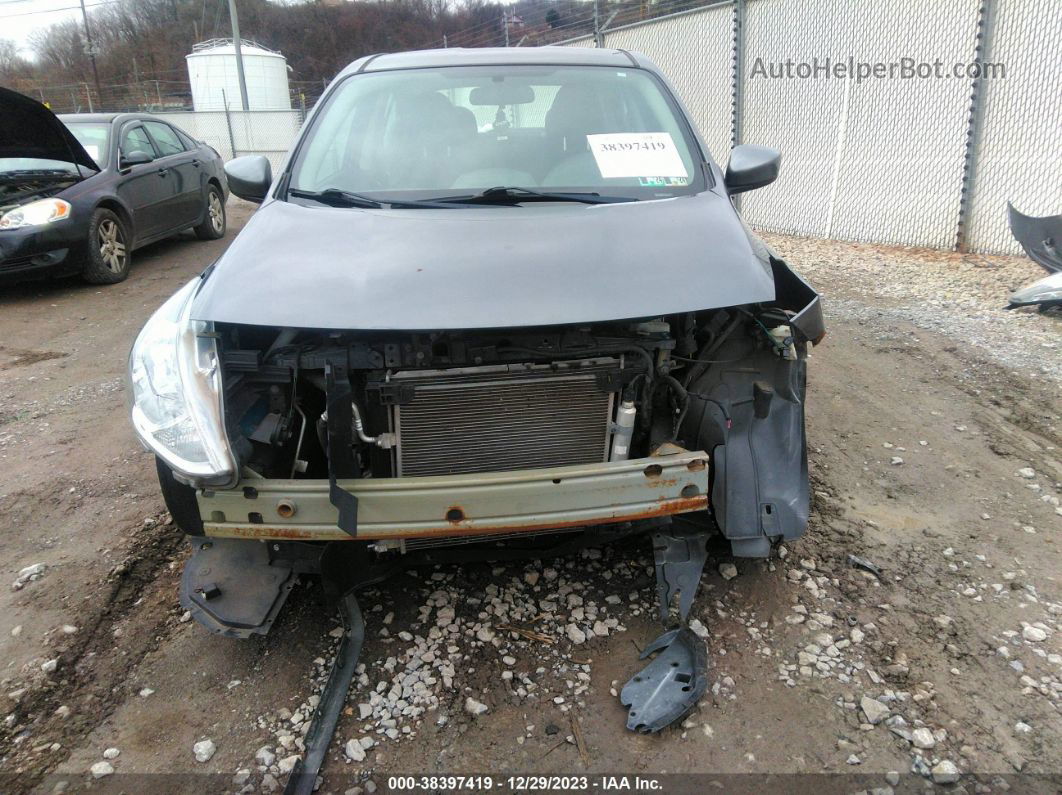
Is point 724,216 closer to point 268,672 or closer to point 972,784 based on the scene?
point 972,784

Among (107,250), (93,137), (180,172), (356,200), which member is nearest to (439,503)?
(356,200)

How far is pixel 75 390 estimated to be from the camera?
5.09 meters

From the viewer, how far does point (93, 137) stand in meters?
7.94

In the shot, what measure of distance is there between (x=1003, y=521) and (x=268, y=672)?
3.02m

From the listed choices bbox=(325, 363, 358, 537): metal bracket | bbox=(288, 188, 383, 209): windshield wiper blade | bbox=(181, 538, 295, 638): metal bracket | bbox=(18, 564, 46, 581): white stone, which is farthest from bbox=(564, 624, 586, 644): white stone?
bbox=(18, 564, 46, 581): white stone

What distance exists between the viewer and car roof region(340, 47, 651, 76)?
3705 millimetres

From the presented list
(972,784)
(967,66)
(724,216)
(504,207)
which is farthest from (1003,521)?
(967,66)

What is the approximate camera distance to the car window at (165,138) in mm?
8773

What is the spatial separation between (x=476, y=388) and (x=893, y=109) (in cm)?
774

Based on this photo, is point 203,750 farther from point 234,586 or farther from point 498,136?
point 498,136

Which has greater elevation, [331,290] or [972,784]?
[331,290]

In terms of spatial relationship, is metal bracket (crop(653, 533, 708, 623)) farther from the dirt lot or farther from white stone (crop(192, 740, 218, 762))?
white stone (crop(192, 740, 218, 762))

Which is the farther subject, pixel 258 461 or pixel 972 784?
pixel 258 461

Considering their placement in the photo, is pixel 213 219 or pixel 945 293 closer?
pixel 945 293
